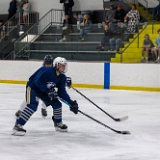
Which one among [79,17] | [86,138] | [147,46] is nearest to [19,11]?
[79,17]

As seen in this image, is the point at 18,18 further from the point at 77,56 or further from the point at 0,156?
the point at 0,156

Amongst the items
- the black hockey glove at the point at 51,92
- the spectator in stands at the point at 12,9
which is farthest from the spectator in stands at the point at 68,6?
the black hockey glove at the point at 51,92

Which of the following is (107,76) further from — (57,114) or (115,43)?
(57,114)

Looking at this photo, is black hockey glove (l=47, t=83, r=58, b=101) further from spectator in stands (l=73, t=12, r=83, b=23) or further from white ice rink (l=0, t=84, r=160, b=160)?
spectator in stands (l=73, t=12, r=83, b=23)

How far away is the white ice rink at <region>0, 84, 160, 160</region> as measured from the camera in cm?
485

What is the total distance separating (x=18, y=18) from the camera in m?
17.2

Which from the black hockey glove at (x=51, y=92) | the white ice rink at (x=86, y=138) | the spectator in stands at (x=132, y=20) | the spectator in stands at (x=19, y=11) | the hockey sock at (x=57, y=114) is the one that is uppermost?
the spectator in stands at (x=19, y=11)

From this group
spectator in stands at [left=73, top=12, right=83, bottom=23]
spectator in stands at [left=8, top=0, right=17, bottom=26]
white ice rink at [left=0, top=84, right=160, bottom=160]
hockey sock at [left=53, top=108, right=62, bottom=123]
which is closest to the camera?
white ice rink at [left=0, top=84, right=160, bottom=160]

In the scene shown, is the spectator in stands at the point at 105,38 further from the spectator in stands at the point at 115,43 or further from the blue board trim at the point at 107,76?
the blue board trim at the point at 107,76

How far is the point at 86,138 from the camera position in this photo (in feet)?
19.0

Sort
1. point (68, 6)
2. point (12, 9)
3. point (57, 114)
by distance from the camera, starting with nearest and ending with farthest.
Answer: point (57, 114) → point (68, 6) → point (12, 9)

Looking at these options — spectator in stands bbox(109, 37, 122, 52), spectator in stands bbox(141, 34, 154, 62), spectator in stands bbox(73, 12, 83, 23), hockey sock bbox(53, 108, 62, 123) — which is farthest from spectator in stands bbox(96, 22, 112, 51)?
hockey sock bbox(53, 108, 62, 123)

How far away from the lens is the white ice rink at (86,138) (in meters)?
4.85

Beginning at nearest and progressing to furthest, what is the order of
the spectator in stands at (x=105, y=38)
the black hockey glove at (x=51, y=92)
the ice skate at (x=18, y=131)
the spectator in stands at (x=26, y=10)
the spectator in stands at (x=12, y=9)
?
the black hockey glove at (x=51, y=92)
the ice skate at (x=18, y=131)
the spectator in stands at (x=105, y=38)
the spectator in stands at (x=26, y=10)
the spectator in stands at (x=12, y=9)
